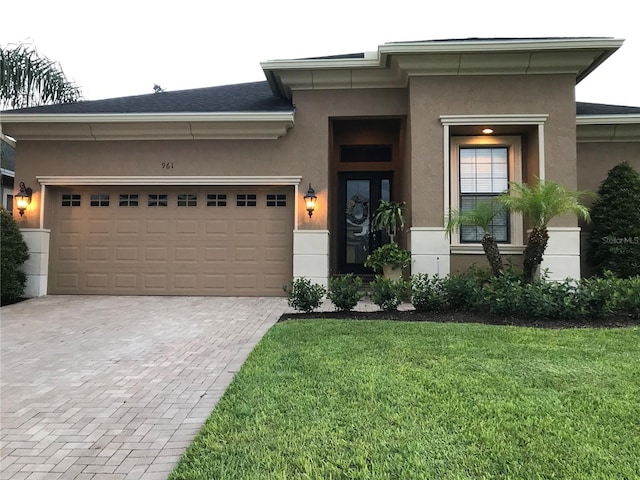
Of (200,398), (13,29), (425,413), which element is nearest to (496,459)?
(425,413)

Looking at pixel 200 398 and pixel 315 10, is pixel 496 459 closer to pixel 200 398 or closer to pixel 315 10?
pixel 200 398

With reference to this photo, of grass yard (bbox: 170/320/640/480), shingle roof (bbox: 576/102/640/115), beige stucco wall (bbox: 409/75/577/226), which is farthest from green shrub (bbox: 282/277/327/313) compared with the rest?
shingle roof (bbox: 576/102/640/115)

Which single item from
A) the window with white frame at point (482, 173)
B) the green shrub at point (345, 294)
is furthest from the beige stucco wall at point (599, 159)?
the green shrub at point (345, 294)

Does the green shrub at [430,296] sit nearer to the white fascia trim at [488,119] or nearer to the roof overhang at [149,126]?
the white fascia trim at [488,119]

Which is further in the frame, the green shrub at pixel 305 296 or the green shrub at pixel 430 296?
the green shrub at pixel 305 296

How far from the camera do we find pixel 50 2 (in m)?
10.7

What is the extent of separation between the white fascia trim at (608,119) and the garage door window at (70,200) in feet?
36.7

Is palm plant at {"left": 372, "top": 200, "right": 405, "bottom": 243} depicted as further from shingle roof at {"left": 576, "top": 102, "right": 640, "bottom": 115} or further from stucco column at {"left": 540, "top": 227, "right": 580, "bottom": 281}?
shingle roof at {"left": 576, "top": 102, "right": 640, "bottom": 115}

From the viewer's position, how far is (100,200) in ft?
32.6

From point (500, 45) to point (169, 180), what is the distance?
7318mm

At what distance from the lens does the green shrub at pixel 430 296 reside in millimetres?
6875

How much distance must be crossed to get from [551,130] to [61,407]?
9.07 metres

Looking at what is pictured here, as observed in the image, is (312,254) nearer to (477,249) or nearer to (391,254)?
(391,254)

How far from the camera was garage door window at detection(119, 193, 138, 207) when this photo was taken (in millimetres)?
9898
